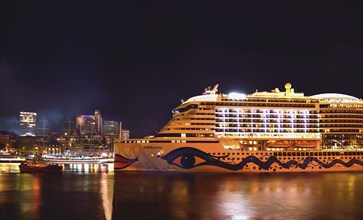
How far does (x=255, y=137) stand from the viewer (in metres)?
49.2

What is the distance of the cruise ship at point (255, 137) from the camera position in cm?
4541

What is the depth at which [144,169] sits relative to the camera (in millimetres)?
45906

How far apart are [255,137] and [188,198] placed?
21.3 metres

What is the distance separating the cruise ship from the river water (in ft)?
9.48

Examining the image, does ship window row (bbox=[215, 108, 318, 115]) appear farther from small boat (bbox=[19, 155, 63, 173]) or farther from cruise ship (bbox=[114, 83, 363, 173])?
small boat (bbox=[19, 155, 63, 173])

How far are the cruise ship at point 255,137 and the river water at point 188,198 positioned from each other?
9.48 ft

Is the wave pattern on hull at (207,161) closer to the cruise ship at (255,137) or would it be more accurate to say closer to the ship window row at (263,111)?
the cruise ship at (255,137)

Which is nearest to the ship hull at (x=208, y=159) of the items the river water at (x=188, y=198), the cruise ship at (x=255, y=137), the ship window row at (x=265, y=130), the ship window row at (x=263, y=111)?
the cruise ship at (x=255, y=137)

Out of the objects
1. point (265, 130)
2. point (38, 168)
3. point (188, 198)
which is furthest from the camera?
point (38, 168)

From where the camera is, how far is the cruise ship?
45406 millimetres

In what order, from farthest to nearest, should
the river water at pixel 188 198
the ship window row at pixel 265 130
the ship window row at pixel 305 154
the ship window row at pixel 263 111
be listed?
the ship window row at pixel 263 111, the ship window row at pixel 265 130, the ship window row at pixel 305 154, the river water at pixel 188 198

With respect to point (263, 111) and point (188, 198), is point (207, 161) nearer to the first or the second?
point (263, 111)

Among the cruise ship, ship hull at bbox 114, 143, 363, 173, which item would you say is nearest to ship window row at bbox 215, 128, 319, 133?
the cruise ship

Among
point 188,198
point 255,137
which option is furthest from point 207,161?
point 188,198
